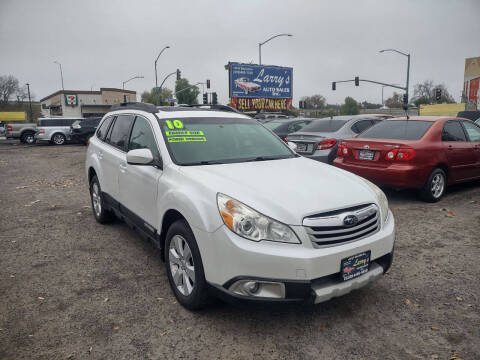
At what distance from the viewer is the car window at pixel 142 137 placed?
12.7 feet

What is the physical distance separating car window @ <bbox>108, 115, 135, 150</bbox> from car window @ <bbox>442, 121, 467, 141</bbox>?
220 inches

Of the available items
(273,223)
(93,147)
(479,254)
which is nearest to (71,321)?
(273,223)

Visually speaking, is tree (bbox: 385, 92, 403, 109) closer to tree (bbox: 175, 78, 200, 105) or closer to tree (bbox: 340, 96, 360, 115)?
tree (bbox: 340, 96, 360, 115)

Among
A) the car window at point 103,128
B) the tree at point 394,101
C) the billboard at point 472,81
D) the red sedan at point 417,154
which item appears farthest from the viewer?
the tree at point 394,101

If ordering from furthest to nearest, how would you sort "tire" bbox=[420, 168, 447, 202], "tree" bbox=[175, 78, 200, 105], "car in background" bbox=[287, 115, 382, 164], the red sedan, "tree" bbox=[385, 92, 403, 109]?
"tree" bbox=[385, 92, 403, 109] < "tree" bbox=[175, 78, 200, 105] < "car in background" bbox=[287, 115, 382, 164] < "tire" bbox=[420, 168, 447, 202] < the red sedan

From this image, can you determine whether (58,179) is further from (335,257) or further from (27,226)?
(335,257)

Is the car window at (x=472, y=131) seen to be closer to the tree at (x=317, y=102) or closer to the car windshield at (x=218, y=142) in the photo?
the car windshield at (x=218, y=142)

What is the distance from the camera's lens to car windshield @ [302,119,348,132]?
8703mm

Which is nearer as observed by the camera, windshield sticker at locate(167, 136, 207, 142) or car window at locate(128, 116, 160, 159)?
windshield sticker at locate(167, 136, 207, 142)

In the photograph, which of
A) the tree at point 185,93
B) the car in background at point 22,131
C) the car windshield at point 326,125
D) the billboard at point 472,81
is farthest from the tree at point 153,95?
the car windshield at point 326,125

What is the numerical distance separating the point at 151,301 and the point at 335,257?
1.77 meters

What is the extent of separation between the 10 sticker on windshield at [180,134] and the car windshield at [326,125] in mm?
5367

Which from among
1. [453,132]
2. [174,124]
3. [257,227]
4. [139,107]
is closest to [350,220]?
[257,227]

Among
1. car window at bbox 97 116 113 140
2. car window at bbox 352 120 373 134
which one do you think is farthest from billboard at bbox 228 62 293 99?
car window at bbox 97 116 113 140
